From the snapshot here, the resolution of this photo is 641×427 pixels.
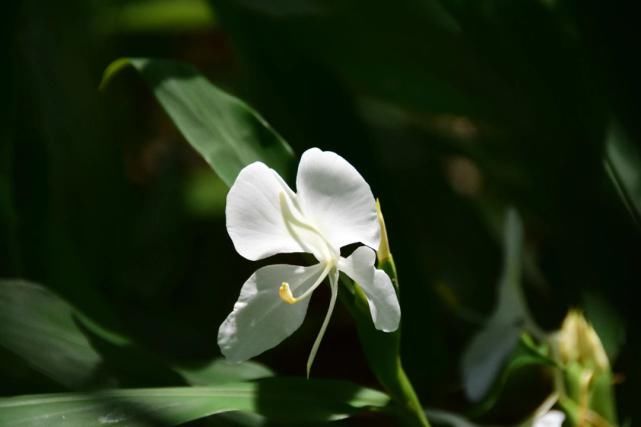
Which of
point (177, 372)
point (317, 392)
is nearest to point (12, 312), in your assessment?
point (177, 372)

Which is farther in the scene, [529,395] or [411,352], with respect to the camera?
[529,395]

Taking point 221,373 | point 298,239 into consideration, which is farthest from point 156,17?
point 298,239

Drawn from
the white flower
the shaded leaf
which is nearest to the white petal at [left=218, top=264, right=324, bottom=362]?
the white flower

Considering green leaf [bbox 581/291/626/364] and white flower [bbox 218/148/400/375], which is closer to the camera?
white flower [bbox 218/148/400/375]

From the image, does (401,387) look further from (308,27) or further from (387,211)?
(308,27)

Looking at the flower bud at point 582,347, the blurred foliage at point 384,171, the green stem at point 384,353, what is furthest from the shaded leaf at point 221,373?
the flower bud at point 582,347

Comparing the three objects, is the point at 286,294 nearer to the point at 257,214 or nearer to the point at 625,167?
the point at 257,214

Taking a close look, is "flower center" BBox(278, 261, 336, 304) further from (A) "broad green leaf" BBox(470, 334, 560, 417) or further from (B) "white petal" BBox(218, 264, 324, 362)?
(A) "broad green leaf" BBox(470, 334, 560, 417)

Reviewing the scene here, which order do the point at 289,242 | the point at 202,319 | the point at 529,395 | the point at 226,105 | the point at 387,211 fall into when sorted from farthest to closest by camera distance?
1. the point at 202,319
2. the point at 529,395
3. the point at 387,211
4. the point at 226,105
5. the point at 289,242
